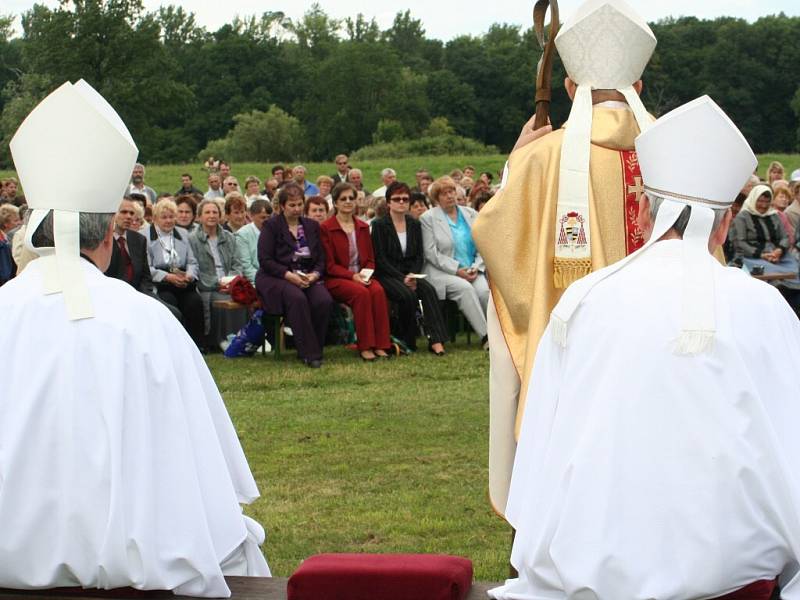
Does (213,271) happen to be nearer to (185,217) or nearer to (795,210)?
(185,217)

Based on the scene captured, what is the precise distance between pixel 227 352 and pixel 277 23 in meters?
86.3

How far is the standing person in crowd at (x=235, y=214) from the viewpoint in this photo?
14.7 metres

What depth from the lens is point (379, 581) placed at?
3.72m

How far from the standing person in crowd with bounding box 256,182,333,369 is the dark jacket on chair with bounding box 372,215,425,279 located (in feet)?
2.60

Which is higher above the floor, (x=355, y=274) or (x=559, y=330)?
(x=559, y=330)

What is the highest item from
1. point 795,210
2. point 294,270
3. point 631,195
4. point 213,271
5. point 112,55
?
point 112,55

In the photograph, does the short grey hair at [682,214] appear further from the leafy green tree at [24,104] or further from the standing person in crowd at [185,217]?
the leafy green tree at [24,104]

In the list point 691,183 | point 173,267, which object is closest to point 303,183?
point 173,267

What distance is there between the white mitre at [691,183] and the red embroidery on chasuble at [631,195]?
1.86 meters

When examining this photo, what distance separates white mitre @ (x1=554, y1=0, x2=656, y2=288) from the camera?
5.71m

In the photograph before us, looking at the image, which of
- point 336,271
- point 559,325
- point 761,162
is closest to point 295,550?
point 559,325

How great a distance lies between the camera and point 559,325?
→ 11.9 feet

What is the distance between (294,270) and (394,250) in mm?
1237

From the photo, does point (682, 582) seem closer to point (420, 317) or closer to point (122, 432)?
point (122, 432)
